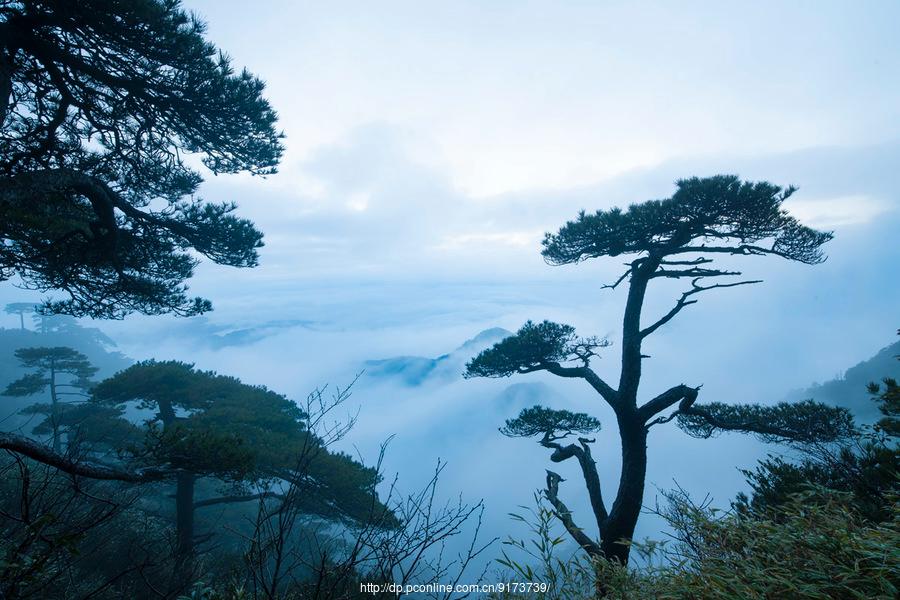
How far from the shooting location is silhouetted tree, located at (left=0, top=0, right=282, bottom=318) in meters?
4.50

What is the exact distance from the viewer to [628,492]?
657 centimetres

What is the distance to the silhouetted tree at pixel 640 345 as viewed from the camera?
6297mm

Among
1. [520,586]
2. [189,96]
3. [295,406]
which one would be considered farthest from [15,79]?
[295,406]

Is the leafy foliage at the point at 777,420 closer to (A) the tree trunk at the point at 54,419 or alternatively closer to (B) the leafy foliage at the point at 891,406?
(B) the leafy foliage at the point at 891,406

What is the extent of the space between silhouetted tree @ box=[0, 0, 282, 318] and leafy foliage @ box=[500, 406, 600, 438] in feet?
19.9

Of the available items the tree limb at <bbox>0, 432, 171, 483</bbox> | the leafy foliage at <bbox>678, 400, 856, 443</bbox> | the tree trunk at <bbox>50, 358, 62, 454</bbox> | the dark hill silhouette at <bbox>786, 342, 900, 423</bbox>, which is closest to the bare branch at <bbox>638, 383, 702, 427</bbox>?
the leafy foliage at <bbox>678, 400, 856, 443</bbox>

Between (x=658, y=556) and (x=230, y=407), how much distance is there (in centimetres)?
1449

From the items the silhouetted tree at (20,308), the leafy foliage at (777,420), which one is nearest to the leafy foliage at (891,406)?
the leafy foliage at (777,420)

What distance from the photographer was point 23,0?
424 centimetres

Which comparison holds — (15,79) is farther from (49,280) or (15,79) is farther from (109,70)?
(49,280)

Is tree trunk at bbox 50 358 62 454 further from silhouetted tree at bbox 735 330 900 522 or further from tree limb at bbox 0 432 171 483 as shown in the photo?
silhouetted tree at bbox 735 330 900 522

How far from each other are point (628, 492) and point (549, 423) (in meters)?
1.85

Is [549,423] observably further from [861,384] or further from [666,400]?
[861,384]

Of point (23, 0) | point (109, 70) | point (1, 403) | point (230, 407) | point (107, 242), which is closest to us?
point (23, 0)
